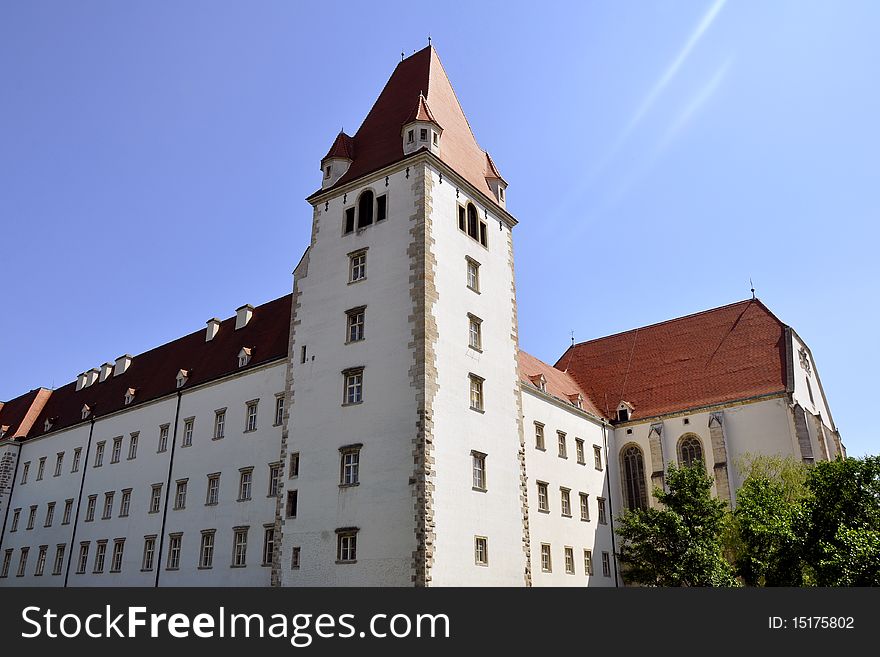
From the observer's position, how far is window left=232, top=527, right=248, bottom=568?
1229 inches

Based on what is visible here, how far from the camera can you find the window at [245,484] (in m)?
32.7

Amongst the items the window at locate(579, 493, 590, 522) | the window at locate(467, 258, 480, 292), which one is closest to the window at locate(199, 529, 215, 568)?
the window at locate(467, 258, 480, 292)

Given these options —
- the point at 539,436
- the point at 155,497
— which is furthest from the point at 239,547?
the point at 539,436

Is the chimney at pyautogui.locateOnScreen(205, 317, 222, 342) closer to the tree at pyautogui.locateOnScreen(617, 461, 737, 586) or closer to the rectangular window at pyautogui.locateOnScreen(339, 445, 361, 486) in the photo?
the rectangular window at pyautogui.locateOnScreen(339, 445, 361, 486)

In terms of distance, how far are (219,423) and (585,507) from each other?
19800 mm

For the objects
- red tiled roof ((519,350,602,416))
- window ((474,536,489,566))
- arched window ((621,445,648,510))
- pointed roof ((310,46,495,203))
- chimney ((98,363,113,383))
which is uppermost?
pointed roof ((310,46,495,203))

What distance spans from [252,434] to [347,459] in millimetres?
8449

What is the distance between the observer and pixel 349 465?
2684 centimetres

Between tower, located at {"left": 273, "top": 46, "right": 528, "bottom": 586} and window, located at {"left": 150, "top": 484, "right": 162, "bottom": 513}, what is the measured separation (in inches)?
465

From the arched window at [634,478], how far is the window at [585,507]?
4213 mm

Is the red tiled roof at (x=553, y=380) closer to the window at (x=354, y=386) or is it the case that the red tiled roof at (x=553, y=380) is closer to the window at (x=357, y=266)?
the window at (x=357, y=266)

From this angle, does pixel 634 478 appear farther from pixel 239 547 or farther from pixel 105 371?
pixel 105 371
